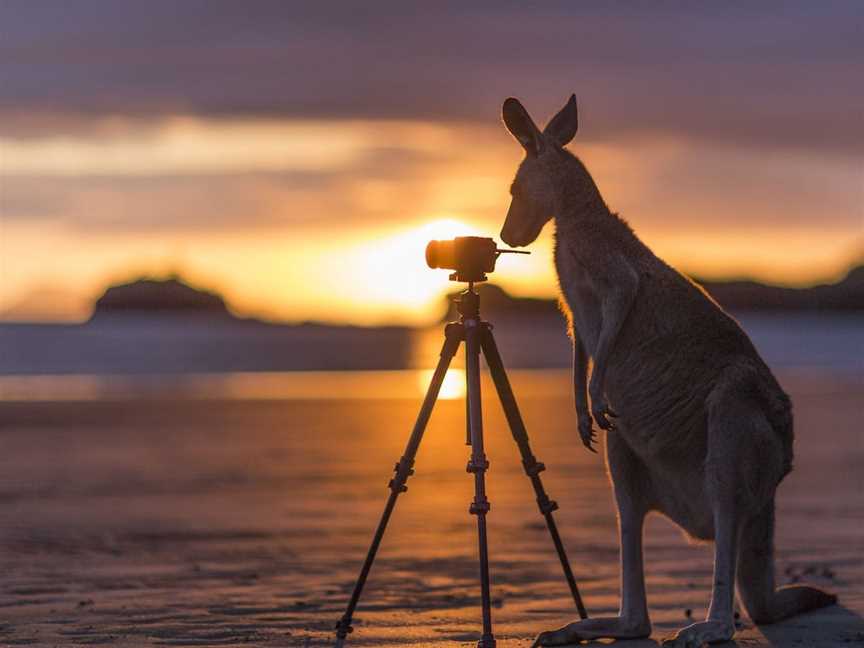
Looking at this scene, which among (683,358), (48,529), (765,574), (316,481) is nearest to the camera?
(683,358)

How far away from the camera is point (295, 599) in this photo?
30.6 feet

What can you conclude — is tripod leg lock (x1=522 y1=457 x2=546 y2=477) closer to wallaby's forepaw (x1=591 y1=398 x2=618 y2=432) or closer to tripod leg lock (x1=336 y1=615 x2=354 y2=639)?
wallaby's forepaw (x1=591 y1=398 x2=618 y2=432)

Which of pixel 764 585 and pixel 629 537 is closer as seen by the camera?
pixel 629 537

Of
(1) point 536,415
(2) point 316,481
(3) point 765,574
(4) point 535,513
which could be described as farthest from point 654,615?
(1) point 536,415

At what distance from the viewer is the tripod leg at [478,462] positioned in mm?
7658

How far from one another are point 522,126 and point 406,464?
176cm

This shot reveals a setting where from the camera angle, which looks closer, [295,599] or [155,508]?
[295,599]

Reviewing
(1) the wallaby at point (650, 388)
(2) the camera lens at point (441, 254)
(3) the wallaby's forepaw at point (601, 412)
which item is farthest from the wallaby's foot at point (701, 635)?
(2) the camera lens at point (441, 254)

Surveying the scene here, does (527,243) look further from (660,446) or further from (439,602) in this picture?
(439,602)

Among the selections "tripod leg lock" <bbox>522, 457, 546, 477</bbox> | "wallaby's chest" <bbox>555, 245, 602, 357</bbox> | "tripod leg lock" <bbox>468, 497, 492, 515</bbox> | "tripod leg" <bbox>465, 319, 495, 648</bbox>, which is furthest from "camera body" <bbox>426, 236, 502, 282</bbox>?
"tripod leg lock" <bbox>468, 497, 492, 515</bbox>

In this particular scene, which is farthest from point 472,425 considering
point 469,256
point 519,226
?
point 519,226

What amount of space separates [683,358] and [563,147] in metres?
1.16

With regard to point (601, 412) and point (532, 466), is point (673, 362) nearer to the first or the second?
point (601, 412)

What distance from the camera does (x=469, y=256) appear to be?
8.23 meters
